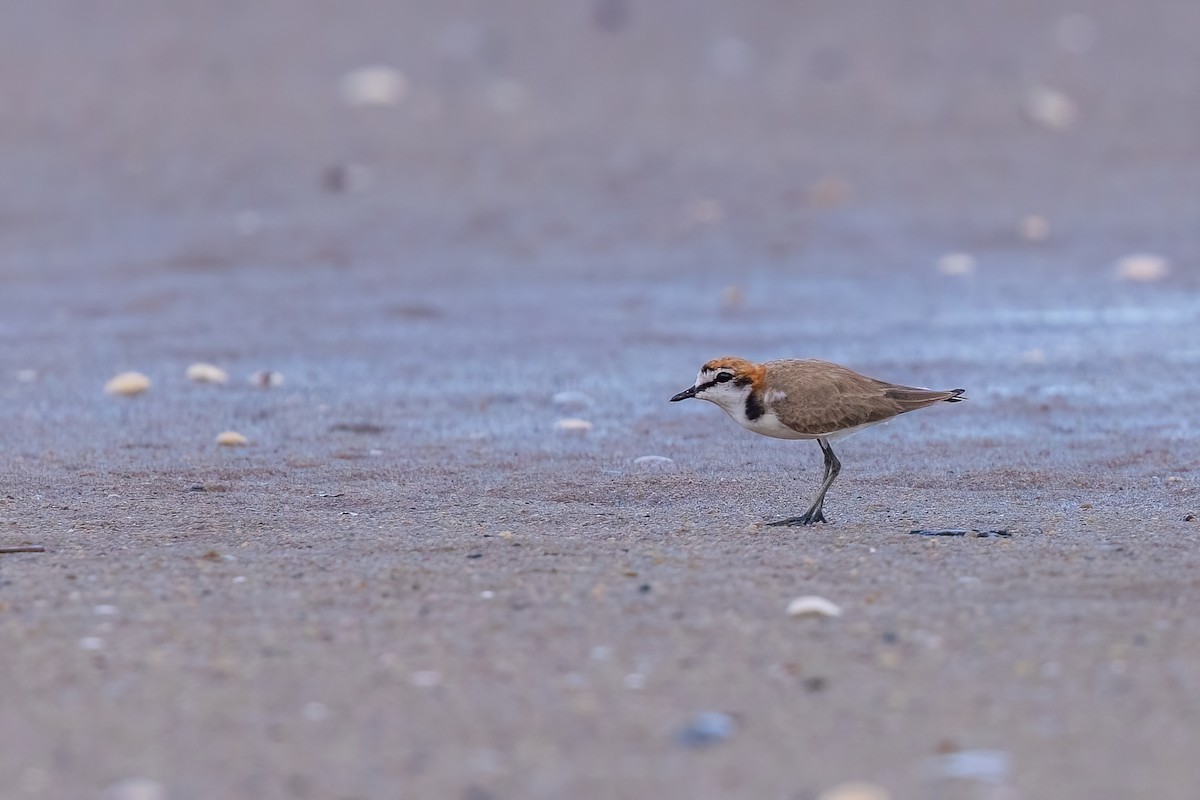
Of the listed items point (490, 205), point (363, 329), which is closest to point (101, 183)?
point (490, 205)

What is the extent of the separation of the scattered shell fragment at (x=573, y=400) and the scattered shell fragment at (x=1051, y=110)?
8582 mm

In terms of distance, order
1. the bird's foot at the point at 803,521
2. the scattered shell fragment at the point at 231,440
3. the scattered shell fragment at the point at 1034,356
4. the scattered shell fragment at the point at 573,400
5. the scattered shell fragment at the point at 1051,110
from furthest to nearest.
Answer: the scattered shell fragment at the point at 1051,110, the scattered shell fragment at the point at 1034,356, the scattered shell fragment at the point at 573,400, the scattered shell fragment at the point at 231,440, the bird's foot at the point at 803,521

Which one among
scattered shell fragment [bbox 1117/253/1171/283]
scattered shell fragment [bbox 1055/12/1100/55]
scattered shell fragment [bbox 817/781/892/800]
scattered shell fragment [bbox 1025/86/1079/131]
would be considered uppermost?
scattered shell fragment [bbox 1055/12/1100/55]

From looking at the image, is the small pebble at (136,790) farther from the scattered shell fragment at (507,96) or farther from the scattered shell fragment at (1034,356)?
the scattered shell fragment at (507,96)

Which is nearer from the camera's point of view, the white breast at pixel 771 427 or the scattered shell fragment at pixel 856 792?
the scattered shell fragment at pixel 856 792

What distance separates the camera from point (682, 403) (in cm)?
792

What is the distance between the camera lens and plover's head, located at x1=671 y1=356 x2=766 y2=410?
5.50 metres

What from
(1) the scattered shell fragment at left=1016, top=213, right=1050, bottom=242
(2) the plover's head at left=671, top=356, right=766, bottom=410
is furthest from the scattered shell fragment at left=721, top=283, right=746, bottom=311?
(2) the plover's head at left=671, top=356, right=766, bottom=410

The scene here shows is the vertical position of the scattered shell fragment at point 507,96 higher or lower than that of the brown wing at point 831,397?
higher

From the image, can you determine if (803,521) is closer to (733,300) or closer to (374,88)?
(733,300)

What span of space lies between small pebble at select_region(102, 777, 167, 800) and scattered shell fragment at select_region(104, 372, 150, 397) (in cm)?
502

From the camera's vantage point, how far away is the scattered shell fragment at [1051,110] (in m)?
15.1

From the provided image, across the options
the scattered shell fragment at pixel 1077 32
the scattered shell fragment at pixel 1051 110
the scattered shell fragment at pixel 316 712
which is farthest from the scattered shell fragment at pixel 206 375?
the scattered shell fragment at pixel 1077 32

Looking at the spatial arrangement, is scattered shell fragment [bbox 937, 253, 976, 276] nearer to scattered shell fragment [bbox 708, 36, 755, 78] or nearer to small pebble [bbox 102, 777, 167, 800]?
scattered shell fragment [bbox 708, 36, 755, 78]
